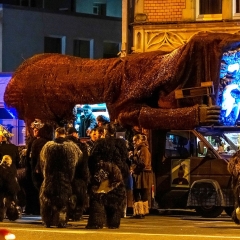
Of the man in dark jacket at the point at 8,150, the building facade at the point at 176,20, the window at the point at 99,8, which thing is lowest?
the man in dark jacket at the point at 8,150

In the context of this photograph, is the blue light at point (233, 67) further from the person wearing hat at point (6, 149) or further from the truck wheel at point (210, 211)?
the person wearing hat at point (6, 149)

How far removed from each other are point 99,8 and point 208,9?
18.7 metres

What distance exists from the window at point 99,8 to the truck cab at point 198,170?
947 inches

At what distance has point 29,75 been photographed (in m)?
21.3

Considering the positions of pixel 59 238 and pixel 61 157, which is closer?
pixel 59 238

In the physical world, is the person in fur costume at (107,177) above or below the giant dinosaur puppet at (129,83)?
below

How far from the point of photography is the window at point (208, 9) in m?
25.5

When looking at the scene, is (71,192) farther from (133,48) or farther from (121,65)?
(133,48)

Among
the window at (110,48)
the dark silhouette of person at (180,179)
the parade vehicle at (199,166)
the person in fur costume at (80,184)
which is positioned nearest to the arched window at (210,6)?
the parade vehicle at (199,166)

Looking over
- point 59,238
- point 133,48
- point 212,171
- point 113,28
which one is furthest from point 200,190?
point 113,28

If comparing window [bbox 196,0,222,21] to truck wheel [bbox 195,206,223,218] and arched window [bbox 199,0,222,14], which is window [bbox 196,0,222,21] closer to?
arched window [bbox 199,0,222,14]

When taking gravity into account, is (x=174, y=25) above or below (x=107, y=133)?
above

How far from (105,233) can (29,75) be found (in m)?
7.39

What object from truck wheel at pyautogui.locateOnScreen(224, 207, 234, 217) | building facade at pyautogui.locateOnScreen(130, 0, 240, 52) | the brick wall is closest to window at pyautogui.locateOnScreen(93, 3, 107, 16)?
building facade at pyautogui.locateOnScreen(130, 0, 240, 52)
